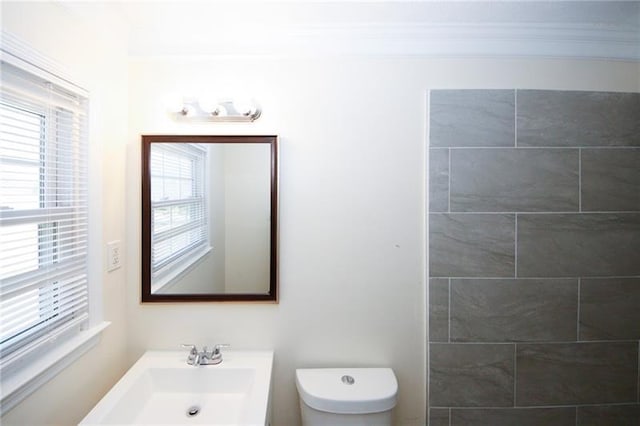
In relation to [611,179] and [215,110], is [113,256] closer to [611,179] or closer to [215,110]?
[215,110]

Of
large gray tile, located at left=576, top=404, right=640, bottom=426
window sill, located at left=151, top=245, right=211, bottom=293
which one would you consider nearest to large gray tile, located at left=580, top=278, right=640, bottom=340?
large gray tile, located at left=576, top=404, right=640, bottom=426

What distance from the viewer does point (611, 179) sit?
4.74 ft

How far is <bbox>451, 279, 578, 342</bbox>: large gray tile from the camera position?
56.9 inches

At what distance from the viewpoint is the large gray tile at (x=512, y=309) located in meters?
1.45

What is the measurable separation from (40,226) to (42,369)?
45 cm

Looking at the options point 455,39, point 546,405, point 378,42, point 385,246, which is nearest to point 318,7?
point 378,42

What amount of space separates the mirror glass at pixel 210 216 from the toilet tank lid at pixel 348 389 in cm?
40

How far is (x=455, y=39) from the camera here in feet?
4.72

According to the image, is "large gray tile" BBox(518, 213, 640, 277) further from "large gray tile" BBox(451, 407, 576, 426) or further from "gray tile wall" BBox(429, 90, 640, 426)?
"large gray tile" BBox(451, 407, 576, 426)

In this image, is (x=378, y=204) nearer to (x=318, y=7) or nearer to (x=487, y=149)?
(x=487, y=149)

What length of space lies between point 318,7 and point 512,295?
155 centimetres

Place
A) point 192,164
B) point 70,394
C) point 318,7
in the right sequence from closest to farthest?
point 70,394, point 318,7, point 192,164

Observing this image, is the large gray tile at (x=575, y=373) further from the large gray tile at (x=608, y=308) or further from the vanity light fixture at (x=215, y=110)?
the vanity light fixture at (x=215, y=110)

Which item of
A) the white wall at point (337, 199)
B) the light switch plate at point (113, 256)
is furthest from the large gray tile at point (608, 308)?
the light switch plate at point (113, 256)
